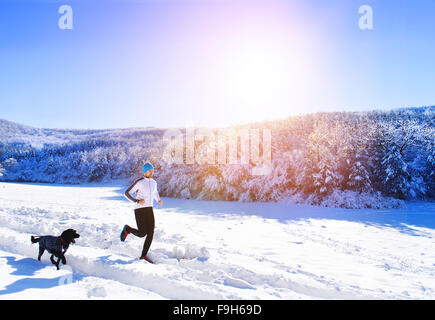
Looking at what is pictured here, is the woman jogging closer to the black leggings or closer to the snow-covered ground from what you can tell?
the black leggings

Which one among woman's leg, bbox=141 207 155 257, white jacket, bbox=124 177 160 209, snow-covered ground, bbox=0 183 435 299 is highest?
white jacket, bbox=124 177 160 209

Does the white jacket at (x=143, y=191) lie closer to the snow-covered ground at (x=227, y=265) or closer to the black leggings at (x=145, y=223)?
the black leggings at (x=145, y=223)

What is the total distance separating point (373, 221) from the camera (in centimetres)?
1039

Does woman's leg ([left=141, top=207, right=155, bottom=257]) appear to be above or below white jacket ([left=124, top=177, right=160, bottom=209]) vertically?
below

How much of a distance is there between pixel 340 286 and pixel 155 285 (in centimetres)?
293

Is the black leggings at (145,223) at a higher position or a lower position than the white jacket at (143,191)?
lower

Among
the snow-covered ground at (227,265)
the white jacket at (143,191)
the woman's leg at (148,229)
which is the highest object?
the white jacket at (143,191)

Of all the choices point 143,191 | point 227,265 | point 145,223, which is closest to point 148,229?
point 145,223

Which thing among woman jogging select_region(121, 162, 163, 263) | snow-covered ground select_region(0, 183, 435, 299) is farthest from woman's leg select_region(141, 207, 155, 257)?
snow-covered ground select_region(0, 183, 435, 299)

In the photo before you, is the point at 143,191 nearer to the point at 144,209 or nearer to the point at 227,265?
the point at 144,209

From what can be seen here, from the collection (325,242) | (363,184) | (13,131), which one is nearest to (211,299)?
(325,242)

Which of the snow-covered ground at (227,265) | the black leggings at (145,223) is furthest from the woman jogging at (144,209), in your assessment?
the snow-covered ground at (227,265)

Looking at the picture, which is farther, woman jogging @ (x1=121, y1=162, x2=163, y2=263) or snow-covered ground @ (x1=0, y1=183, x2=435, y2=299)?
woman jogging @ (x1=121, y1=162, x2=163, y2=263)
